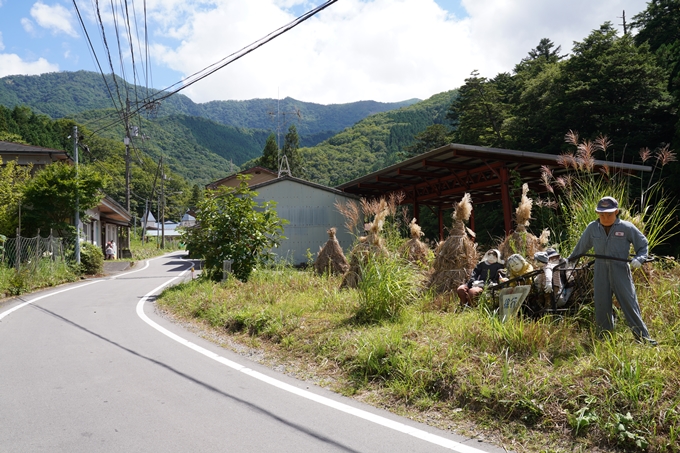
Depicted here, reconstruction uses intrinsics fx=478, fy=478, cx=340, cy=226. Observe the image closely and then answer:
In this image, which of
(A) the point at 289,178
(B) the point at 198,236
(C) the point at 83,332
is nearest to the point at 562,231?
(C) the point at 83,332

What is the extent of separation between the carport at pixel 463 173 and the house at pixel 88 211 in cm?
1459

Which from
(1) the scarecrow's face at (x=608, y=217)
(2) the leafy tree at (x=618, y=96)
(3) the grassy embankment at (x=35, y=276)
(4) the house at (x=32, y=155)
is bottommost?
(3) the grassy embankment at (x=35, y=276)

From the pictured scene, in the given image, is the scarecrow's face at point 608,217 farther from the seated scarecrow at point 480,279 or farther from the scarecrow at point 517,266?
the seated scarecrow at point 480,279

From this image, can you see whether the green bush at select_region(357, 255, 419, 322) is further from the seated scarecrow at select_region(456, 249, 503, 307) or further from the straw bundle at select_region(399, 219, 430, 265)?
the straw bundle at select_region(399, 219, 430, 265)

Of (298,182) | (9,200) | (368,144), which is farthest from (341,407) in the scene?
(368,144)

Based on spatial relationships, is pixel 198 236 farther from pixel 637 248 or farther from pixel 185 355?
pixel 637 248

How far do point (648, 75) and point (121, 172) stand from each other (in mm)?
76987

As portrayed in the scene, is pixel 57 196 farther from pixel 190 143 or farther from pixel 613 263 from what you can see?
pixel 190 143

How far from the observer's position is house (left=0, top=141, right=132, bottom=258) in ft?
79.4

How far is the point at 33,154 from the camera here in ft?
79.5

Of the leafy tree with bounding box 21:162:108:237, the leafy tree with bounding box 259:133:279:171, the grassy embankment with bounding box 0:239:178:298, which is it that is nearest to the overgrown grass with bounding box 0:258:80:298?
the grassy embankment with bounding box 0:239:178:298

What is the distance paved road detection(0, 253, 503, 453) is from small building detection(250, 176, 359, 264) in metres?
14.3

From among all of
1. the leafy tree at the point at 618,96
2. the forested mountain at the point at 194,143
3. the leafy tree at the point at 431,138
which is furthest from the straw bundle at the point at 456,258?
the forested mountain at the point at 194,143

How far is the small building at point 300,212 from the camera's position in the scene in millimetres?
22188
